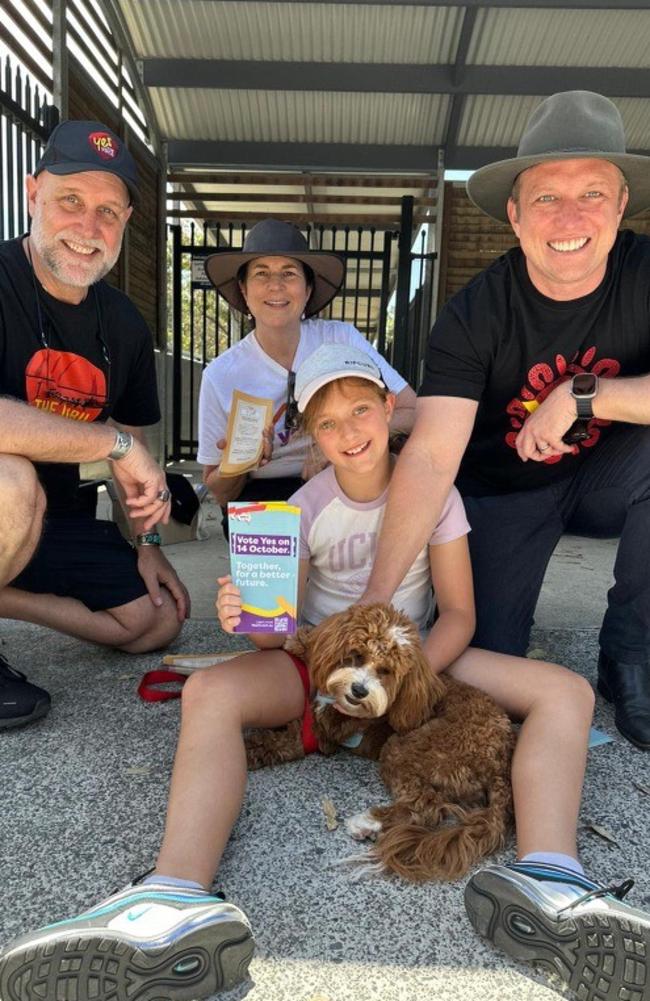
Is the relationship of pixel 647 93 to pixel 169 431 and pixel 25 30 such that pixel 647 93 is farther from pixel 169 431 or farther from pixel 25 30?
pixel 169 431

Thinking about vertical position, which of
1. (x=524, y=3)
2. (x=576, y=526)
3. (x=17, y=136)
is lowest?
(x=576, y=526)

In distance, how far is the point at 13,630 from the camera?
382cm

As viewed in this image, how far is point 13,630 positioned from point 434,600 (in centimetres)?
212

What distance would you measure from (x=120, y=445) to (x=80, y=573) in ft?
2.58

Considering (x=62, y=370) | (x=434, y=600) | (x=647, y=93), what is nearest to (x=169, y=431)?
(x=647, y=93)

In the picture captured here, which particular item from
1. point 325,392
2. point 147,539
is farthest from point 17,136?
point 325,392

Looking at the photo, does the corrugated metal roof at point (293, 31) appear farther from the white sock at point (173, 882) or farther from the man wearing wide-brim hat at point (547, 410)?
the white sock at point (173, 882)

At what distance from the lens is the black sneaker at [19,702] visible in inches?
107

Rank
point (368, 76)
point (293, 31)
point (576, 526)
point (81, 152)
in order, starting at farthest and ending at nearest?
1. point (368, 76)
2. point (293, 31)
3. point (576, 526)
4. point (81, 152)

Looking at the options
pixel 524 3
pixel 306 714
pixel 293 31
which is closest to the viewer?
pixel 306 714

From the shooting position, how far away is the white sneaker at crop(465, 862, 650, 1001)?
1532 mm

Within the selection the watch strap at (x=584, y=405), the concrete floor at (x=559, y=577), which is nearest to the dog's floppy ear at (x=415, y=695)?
the watch strap at (x=584, y=405)

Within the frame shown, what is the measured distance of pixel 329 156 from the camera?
940cm

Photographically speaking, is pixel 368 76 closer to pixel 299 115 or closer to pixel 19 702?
pixel 299 115
